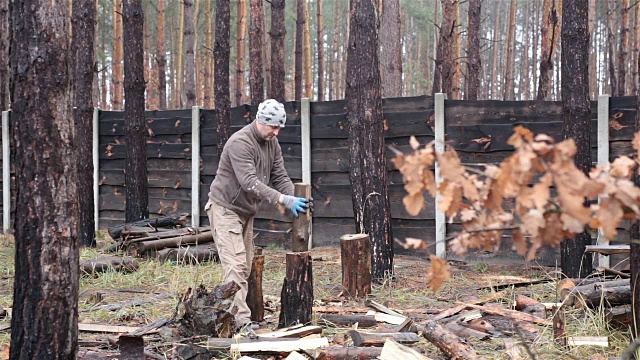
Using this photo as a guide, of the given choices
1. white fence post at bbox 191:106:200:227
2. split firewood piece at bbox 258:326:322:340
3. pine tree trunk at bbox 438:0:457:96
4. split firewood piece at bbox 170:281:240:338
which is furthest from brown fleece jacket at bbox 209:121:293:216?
pine tree trunk at bbox 438:0:457:96

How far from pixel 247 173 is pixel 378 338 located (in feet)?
5.58

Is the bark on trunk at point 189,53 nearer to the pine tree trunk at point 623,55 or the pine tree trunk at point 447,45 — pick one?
the pine tree trunk at point 447,45

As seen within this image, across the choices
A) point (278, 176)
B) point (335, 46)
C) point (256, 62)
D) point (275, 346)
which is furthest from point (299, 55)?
point (275, 346)

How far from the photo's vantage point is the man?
596cm

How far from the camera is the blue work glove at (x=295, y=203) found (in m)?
5.76

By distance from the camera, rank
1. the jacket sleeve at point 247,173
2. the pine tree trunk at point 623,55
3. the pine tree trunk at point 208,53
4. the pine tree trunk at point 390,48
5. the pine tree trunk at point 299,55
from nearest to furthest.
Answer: the jacket sleeve at point 247,173 → the pine tree trunk at point 390,48 → the pine tree trunk at point 623,55 → the pine tree trunk at point 299,55 → the pine tree trunk at point 208,53

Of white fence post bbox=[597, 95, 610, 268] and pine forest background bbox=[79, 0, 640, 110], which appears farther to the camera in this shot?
pine forest background bbox=[79, 0, 640, 110]

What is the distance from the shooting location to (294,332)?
18.2 ft

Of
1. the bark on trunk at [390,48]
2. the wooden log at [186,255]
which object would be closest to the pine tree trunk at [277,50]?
the bark on trunk at [390,48]

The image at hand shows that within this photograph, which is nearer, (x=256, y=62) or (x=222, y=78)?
(x=222, y=78)

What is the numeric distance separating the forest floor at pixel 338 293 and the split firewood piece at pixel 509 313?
0.20 m

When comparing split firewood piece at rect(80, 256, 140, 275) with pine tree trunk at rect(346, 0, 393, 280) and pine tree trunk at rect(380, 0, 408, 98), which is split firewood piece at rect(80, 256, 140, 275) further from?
pine tree trunk at rect(380, 0, 408, 98)

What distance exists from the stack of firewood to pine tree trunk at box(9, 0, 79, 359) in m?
5.25

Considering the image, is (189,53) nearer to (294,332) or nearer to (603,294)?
(294,332)
